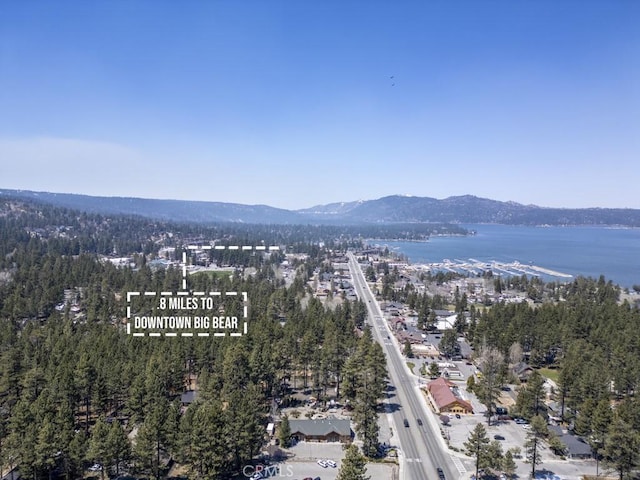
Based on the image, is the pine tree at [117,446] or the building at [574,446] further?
the building at [574,446]

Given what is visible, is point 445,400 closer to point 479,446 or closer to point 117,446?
point 479,446

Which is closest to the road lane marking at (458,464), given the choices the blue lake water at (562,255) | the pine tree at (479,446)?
the pine tree at (479,446)

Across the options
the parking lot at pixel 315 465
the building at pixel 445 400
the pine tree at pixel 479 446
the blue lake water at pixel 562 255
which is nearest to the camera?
the pine tree at pixel 479 446

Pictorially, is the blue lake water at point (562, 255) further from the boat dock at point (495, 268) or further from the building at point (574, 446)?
the building at point (574, 446)

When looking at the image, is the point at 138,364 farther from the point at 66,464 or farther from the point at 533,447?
the point at 533,447

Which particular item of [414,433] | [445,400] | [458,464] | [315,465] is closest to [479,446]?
[458,464]
